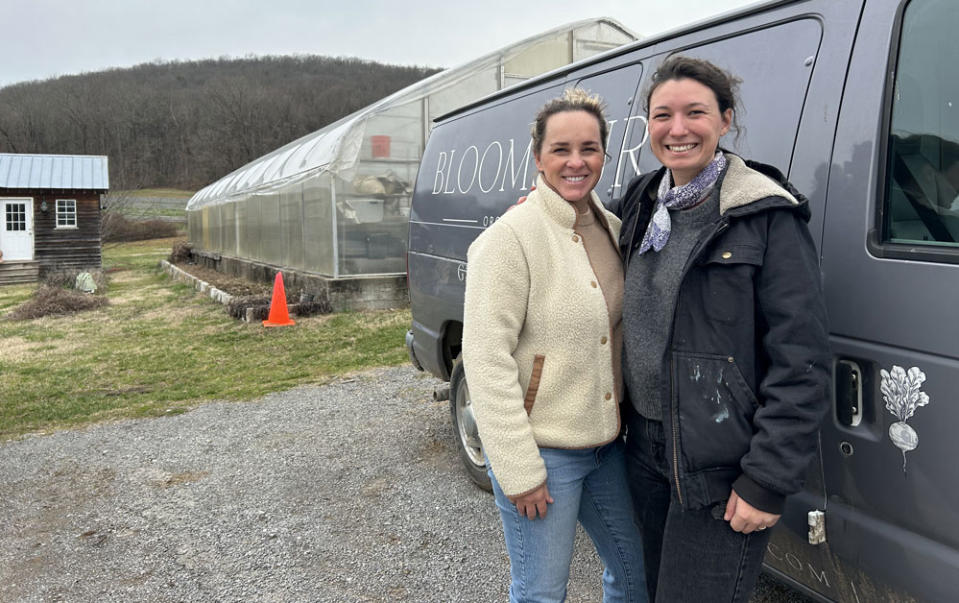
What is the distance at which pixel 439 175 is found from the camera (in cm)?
437

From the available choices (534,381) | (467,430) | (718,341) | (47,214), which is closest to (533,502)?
(534,381)

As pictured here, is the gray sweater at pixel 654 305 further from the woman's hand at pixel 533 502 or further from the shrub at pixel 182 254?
the shrub at pixel 182 254

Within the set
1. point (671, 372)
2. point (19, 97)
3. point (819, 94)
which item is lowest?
point (671, 372)

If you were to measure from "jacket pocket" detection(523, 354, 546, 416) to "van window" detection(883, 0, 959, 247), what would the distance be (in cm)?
93

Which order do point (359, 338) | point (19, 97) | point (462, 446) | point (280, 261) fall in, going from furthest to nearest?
1. point (19, 97)
2. point (280, 261)
3. point (359, 338)
4. point (462, 446)

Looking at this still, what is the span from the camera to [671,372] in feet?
5.27

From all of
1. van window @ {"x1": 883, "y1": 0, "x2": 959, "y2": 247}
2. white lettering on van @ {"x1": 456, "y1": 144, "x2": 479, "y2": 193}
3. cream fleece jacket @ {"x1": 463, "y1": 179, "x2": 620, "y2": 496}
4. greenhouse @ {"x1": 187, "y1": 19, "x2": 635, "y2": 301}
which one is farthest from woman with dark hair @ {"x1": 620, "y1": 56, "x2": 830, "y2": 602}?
greenhouse @ {"x1": 187, "y1": 19, "x2": 635, "y2": 301}

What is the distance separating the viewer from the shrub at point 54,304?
1356 cm

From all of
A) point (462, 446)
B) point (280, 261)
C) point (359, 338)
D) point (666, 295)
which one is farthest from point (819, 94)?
point (280, 261)

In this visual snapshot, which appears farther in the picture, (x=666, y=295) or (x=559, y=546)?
(x=559, y=546)

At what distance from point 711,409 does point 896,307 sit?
1.81ft

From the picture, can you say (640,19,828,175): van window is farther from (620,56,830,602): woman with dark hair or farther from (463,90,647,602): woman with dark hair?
(463,90,647,602): woman with dark hair

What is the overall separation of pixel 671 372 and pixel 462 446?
276 cm

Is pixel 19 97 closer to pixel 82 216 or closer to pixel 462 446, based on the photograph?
pixel 82 216
